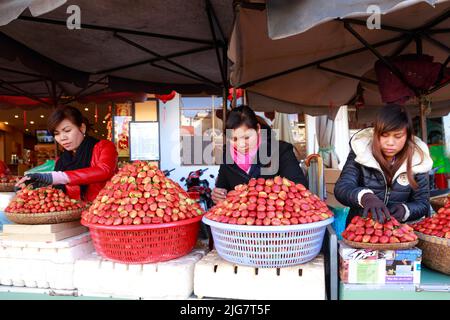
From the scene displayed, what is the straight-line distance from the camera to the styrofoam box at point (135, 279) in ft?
4.92

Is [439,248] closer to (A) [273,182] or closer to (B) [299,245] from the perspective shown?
(B) [299,245]

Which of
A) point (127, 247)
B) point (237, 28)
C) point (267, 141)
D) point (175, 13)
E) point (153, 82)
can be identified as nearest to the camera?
point (127, 247)

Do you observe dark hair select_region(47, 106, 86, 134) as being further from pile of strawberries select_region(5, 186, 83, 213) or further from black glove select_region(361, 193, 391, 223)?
black glove select_region(361, 193, 391, 223)

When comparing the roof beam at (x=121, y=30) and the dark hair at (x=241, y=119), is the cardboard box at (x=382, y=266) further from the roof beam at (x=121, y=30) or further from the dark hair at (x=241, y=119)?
the roof beam at (x=121, y=30)

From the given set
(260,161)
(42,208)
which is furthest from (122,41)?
(42,208)

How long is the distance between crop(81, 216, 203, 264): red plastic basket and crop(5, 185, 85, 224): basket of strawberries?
304 mm

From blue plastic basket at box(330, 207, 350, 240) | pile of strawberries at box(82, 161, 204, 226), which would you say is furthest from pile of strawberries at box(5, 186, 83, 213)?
blue plastic basket at box(330, 207, 350, 240)

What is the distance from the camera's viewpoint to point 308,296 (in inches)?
55.6

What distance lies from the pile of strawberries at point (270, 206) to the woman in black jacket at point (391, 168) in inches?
12.7

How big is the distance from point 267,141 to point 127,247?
3.96 feet

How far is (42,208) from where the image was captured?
5.81ft
